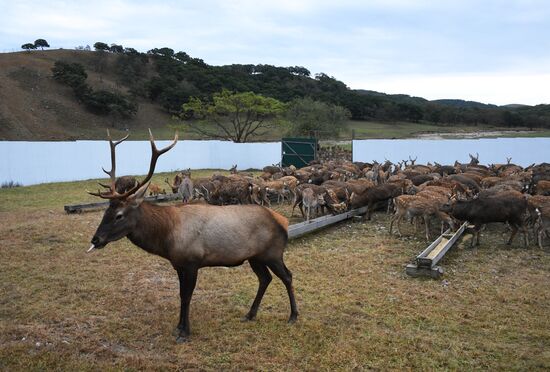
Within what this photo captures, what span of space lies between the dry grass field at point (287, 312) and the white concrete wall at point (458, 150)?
18.1m

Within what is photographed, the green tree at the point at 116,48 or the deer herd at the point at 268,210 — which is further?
the green tree at the point at 116,48

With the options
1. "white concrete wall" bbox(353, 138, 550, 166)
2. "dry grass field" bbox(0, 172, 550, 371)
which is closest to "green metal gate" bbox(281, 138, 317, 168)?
"white concrete wall" bbox(353, 138, 550, 166)

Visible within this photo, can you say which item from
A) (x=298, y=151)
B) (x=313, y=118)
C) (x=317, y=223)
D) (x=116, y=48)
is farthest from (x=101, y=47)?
(x=317, y=223)

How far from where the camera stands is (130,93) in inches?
2441

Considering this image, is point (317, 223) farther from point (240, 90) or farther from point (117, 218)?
point (240, 90)

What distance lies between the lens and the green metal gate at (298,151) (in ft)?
89.4

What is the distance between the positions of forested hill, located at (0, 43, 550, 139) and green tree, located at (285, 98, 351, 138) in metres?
9.93

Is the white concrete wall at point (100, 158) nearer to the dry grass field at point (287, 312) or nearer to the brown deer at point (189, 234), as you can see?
the dry grass field at point (287, 312)

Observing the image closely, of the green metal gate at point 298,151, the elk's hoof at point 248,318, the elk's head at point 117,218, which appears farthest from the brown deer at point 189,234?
the green metal gate at point 298,151

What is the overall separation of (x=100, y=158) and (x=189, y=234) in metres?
19.9

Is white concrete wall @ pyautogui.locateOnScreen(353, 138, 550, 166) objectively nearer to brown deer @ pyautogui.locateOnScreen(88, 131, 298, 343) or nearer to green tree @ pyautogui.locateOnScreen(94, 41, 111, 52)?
brown deer @ pyautogui.locateOnScreen(88, 131, 298, 343)

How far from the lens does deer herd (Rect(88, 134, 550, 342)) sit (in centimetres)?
562

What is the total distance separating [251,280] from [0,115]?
45088mm

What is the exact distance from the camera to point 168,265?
28.7ft
